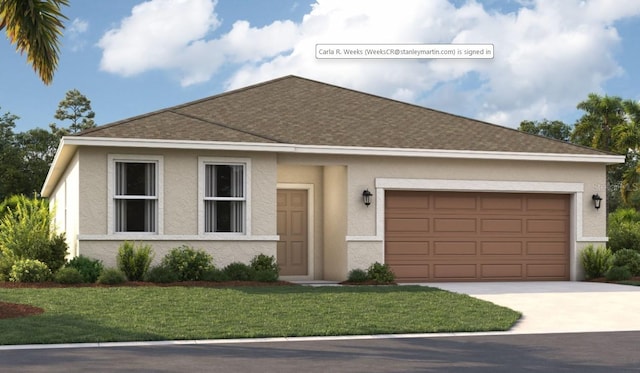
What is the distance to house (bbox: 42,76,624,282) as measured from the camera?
62.7 feet

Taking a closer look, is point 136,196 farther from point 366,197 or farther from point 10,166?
point 10,166

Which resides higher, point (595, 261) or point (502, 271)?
point (595, 261)

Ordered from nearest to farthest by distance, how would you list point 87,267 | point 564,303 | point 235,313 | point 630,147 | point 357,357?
point 357,357 < point 235,313 < point 564,303 < point 87,267 < point 630,147

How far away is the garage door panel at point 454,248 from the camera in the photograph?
21031mm

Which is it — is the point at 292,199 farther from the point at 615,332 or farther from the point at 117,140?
the point at 615,332

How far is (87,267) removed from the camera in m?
18.1

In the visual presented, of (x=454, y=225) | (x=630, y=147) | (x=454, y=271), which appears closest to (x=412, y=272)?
(x=454, y=271)

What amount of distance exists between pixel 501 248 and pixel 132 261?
9.39 m

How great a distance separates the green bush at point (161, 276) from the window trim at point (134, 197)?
3.27 ft

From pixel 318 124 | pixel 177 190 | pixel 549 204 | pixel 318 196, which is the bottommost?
pixel 549 204

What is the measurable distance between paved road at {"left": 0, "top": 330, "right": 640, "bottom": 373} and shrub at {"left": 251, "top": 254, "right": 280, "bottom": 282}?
7504mm

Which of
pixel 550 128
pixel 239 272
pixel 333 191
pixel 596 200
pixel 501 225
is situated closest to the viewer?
pixel 239 272

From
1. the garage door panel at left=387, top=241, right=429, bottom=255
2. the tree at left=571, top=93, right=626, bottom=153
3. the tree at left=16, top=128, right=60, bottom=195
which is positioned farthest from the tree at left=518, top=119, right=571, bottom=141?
the garage door panel at left=387, top=241, right=429, bottom=255

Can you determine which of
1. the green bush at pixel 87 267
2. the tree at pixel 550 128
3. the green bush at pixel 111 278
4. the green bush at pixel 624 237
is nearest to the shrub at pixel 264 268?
the green bush at pixel 111 278
